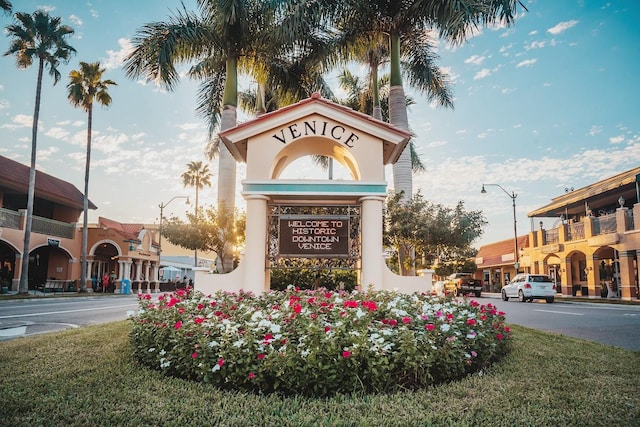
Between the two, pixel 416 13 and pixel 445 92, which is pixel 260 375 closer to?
pixel 416 13

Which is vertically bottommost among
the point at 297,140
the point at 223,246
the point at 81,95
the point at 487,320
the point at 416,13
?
the point at 487,320

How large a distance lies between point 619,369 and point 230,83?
42.1 ft

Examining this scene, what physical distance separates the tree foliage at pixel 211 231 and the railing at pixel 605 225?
2448 centimetres

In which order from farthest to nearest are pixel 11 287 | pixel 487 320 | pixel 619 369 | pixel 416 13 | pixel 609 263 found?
pixel 609 263 → pixel 11 287 → pixel 416 13 → pixel 487 320 → pixel 619 369

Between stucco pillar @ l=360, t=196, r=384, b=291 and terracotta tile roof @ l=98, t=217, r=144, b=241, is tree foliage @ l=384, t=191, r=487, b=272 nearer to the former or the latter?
stucco pillar @ l=360, t=196, r=384, b=291

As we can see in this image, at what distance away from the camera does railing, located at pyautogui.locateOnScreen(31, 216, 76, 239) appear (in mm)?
30047

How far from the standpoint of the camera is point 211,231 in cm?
1391

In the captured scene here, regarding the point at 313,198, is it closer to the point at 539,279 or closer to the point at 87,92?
the point at 539,279

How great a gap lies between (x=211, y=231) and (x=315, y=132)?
5.88 meters

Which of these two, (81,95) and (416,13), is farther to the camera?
(81,95)

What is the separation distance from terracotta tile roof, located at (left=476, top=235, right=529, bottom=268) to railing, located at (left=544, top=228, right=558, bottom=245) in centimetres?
355

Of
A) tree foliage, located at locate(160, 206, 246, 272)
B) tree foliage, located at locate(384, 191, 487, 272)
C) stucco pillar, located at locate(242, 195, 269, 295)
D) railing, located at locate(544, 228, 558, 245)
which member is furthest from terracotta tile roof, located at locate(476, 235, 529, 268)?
stucco pillar, located at locate(242, 195, 269, 295)

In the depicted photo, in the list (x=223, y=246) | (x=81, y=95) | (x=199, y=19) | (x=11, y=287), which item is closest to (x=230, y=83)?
(x=199, y=19)

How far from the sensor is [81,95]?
3041 centimetres
